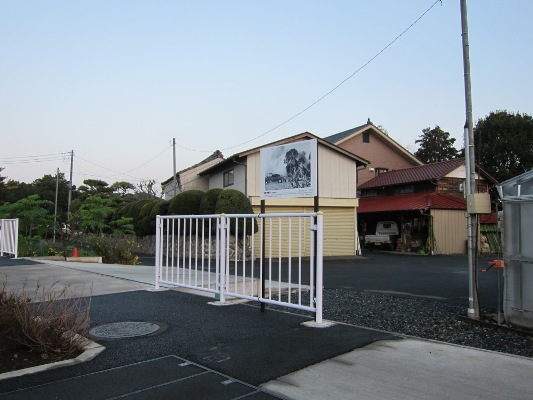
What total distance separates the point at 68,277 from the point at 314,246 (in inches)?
273

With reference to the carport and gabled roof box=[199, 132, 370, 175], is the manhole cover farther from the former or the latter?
the carport

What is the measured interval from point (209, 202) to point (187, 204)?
5.67 feet

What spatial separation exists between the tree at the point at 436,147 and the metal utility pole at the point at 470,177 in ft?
151

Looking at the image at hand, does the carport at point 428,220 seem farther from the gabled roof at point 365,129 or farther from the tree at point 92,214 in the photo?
the tree at point 92,214

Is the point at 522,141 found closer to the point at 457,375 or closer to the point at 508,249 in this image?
the point at 508,249

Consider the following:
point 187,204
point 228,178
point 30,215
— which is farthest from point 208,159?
point 30,215

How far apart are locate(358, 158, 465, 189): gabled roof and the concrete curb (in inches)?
961

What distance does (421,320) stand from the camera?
21.2 ft

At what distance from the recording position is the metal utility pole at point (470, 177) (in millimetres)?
6438

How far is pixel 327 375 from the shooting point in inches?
150

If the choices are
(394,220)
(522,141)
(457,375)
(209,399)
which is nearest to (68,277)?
(209,399)

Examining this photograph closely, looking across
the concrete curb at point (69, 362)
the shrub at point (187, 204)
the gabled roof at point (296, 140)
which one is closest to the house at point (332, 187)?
the gabled roof at point (296, 140)

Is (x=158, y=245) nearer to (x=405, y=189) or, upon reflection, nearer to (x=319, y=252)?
(x=319, y=252)

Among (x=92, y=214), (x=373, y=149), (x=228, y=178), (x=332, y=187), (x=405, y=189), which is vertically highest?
(x=373, y=149)
